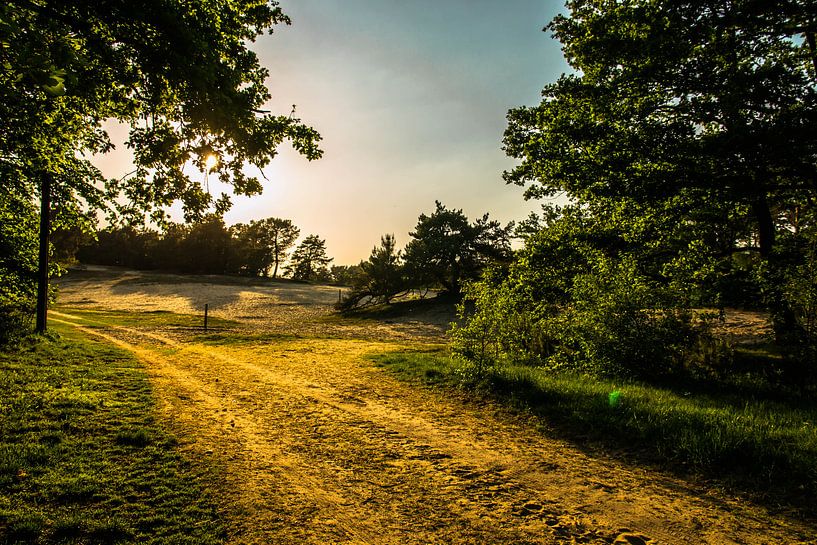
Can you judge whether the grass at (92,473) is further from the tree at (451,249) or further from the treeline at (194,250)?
the treeline at (194,250)

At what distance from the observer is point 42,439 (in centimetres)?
586

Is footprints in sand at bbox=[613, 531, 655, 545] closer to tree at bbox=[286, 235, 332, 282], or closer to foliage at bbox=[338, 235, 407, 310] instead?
foliage at bbox=[338, 235, 407, 310]

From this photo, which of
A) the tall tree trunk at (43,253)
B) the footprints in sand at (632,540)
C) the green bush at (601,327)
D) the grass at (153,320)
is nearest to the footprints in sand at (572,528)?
the footprints in sand at (632,540)

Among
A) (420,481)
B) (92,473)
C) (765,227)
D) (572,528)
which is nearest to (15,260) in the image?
(92,473)

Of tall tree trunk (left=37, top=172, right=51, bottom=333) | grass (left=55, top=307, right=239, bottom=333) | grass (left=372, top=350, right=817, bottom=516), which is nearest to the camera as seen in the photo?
grass (left=372, top=350, right=817, bottom=516)

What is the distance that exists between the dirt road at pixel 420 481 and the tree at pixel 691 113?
6.62m

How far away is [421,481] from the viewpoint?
489 cm

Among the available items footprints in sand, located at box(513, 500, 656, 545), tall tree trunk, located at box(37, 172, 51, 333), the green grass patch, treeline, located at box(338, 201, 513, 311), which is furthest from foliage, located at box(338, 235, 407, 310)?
footprints in sand, located at box(513, 500, 656, 545)

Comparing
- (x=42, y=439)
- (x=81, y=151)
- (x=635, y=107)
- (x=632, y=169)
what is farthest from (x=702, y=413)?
(x=81, y=151)

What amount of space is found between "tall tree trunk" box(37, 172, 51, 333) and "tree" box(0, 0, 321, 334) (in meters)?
4.48

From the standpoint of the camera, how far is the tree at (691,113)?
8.13m

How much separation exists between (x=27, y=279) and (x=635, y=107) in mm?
20778

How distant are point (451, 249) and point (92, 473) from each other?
31664 millimetres

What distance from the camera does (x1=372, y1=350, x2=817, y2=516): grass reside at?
4.76 meters
